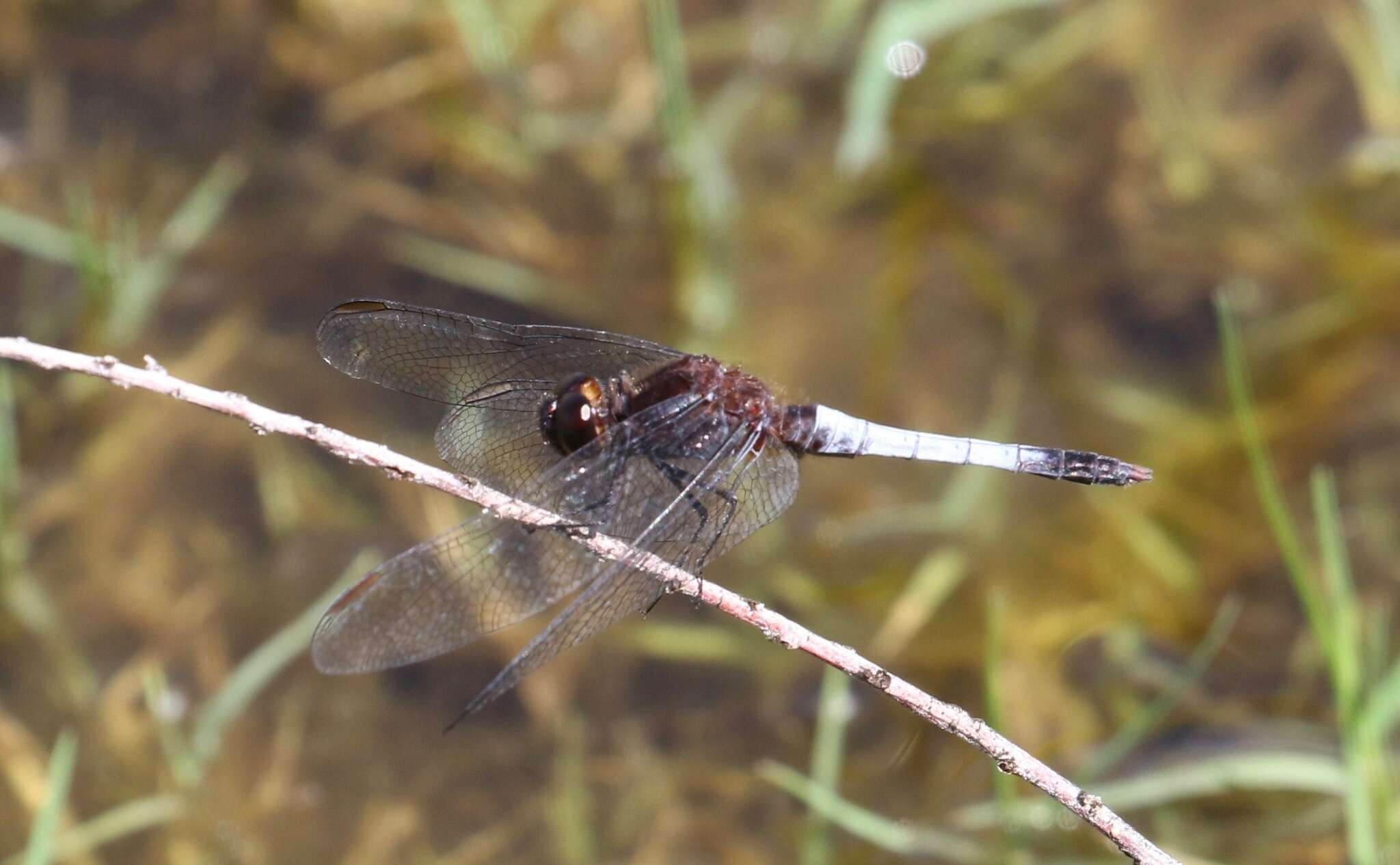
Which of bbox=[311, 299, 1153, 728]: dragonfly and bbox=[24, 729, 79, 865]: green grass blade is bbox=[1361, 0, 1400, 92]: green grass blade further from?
bbox=[24, 729, 79, 865]: green grass blade

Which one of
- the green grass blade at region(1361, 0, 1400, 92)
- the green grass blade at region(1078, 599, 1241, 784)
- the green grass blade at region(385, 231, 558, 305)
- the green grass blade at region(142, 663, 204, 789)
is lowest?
the green grass blade at region(142, 663, 204, 789)

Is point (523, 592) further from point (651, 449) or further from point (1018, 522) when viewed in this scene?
point (1018, 522)

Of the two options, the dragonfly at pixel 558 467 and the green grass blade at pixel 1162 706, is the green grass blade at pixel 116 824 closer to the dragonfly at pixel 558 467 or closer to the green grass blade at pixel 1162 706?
the dragonfly at pixel 558 467

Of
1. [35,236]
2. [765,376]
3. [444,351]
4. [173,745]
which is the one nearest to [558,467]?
[444,351]

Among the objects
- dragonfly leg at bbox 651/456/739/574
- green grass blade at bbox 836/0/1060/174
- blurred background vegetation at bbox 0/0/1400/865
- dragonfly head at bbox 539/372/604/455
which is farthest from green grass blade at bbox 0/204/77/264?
green grass blade at bbox 836/0/1060/174

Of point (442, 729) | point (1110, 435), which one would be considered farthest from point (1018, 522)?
point (442, 729)

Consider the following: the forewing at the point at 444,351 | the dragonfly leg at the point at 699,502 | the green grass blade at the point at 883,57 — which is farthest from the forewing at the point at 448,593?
the green grass blade at the point at 883,57

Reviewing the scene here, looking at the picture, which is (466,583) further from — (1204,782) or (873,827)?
(1204,782)
